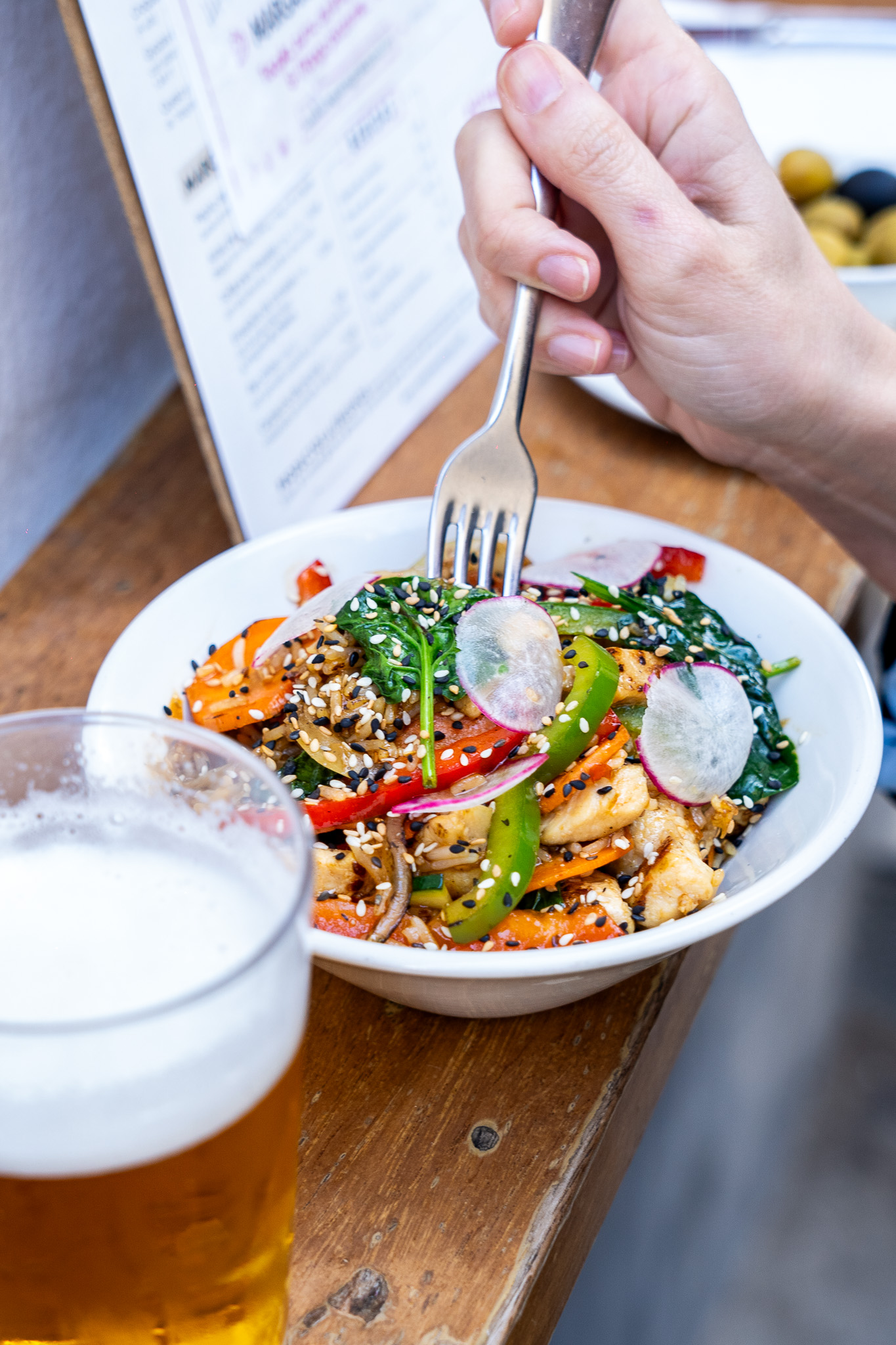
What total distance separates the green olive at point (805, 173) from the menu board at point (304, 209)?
731 mm

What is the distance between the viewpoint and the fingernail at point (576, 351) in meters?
1.55

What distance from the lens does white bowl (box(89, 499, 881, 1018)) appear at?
856 mm

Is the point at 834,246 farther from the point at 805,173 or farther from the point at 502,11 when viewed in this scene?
the point at 502,11

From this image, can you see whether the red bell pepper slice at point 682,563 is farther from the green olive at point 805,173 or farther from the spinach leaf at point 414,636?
the green olive at point 805,173

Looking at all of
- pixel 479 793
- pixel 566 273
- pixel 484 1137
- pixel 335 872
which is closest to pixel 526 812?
pixel 479 793

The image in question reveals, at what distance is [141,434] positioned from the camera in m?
2.02

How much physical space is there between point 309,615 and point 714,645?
471 mm

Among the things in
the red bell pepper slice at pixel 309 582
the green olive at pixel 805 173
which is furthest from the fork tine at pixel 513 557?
the green olive at pixel 805 173

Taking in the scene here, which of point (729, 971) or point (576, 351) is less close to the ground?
point (576, 351)

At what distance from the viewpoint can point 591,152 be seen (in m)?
1.30

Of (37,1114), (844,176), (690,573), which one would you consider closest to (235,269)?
(690,573)

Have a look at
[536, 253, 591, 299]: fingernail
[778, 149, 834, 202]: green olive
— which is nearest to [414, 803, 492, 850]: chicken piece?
[536, 253, 591, 299]: fingernail

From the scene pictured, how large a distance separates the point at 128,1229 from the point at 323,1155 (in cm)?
40

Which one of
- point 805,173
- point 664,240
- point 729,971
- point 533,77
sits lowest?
point 729,971
